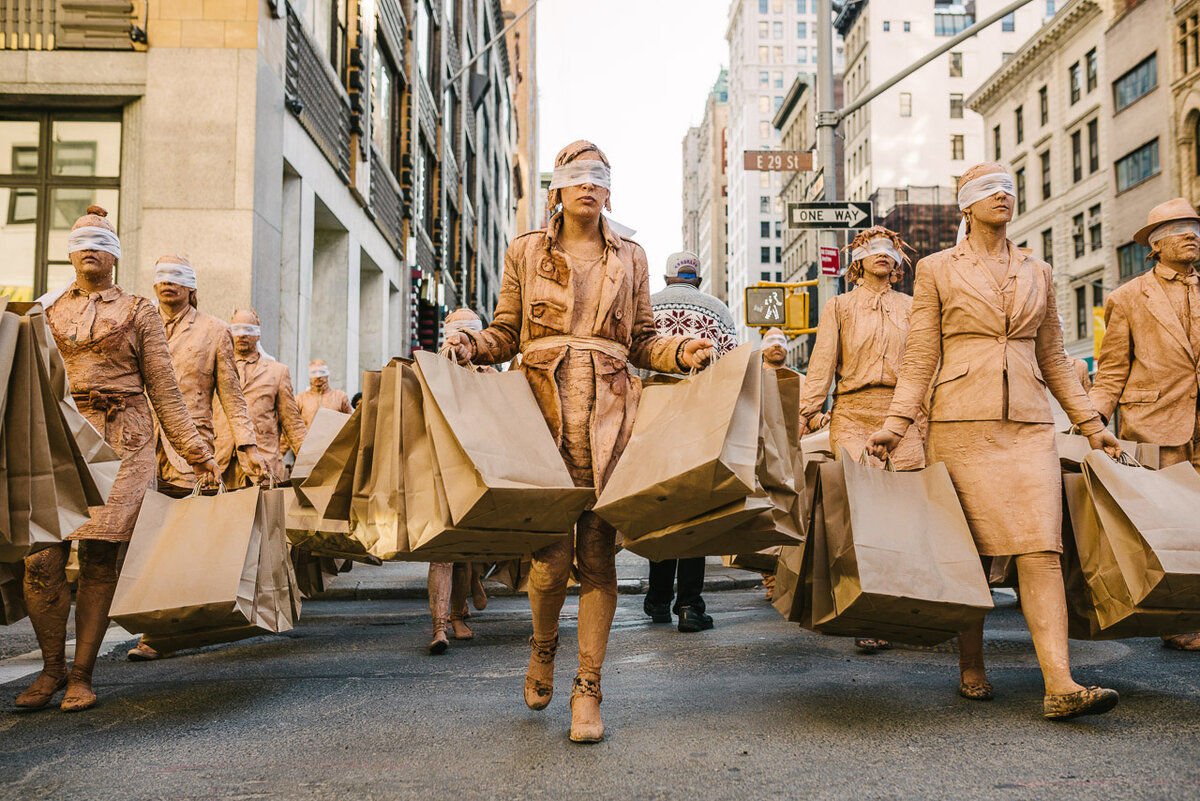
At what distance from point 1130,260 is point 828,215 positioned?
34036 millimetres

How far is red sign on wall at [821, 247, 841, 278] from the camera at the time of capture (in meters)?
14.6

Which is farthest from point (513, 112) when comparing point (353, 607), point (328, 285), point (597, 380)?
point (597, 380)

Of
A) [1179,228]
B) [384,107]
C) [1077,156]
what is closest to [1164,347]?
[1179,228]

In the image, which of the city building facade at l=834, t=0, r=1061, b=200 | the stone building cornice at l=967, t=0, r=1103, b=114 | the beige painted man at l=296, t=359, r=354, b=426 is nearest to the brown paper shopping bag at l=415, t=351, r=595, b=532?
the beige painted man at l=296, t=359, r=354, b=426

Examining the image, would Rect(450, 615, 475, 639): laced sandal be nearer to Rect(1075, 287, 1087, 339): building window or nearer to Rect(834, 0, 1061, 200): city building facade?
Rect(1075, 287, 1087, 339): building window

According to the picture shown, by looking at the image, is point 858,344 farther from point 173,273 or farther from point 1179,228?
point 173,273

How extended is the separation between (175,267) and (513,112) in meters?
63.3

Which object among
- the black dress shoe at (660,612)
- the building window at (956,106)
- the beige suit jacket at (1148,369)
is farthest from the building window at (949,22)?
the black dress shoe at (660,612)

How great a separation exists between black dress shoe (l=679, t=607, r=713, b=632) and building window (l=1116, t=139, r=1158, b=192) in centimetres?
4019

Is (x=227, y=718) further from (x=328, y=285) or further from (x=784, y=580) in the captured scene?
(x=328, y=285)

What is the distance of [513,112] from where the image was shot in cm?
6819

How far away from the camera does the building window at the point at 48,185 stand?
13.1 meters

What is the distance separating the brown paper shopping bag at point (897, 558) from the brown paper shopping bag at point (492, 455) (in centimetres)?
108

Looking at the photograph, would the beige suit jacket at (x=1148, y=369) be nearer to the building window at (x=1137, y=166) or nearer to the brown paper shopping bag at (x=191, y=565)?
the brown paper shopping bag at (x=191, y=565)
